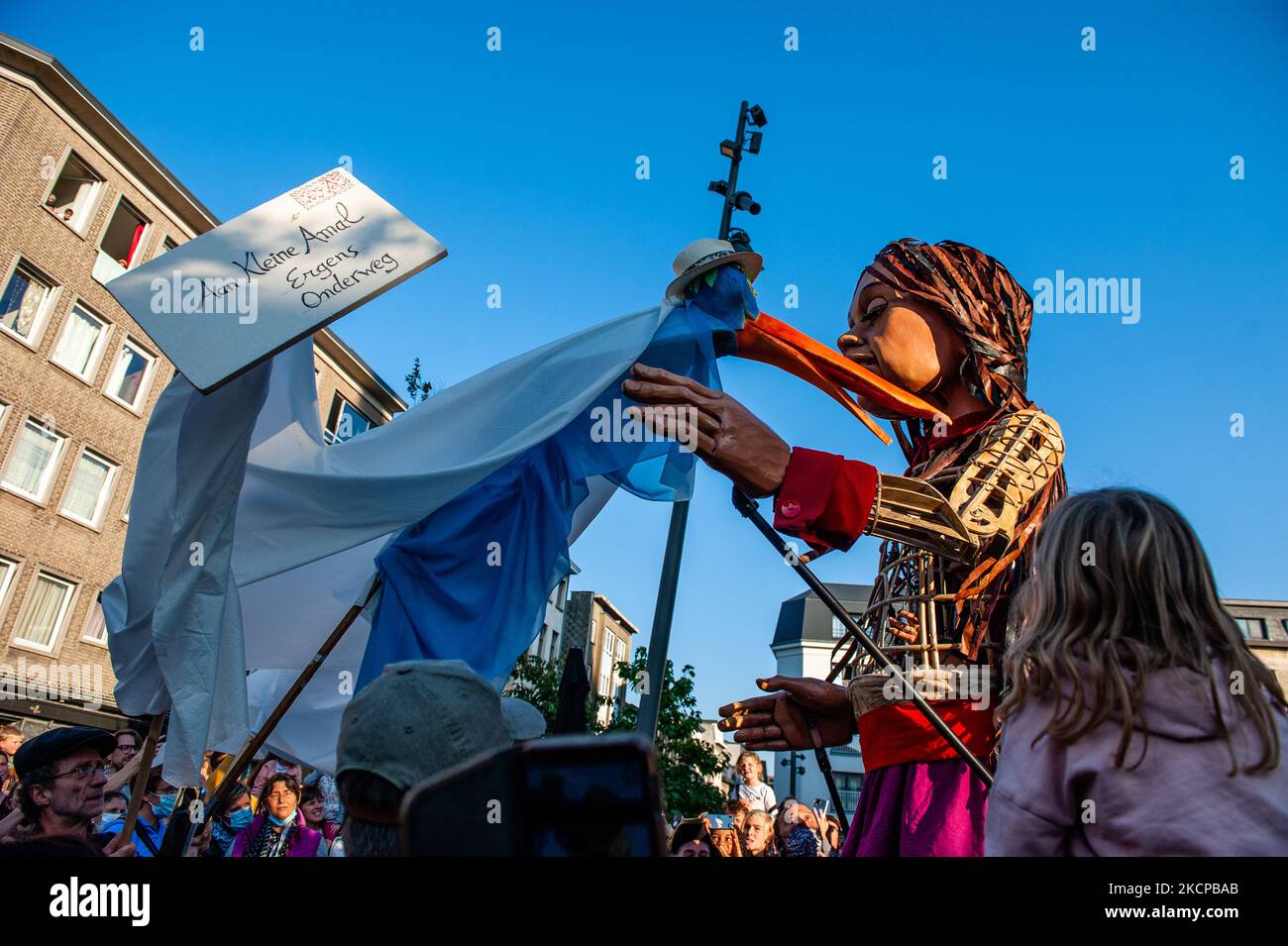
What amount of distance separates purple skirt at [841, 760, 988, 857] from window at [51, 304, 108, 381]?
69.7ft

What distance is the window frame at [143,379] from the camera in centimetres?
2008

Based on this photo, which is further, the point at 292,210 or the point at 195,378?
the point at 292,210

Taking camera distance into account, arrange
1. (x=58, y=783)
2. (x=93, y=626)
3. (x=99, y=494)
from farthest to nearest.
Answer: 1. (x=99, y=494)
2. (x=93, y=626)
3. (x=58, y=783)

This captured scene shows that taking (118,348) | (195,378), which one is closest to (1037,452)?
(195,378)

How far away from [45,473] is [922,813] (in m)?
21.4

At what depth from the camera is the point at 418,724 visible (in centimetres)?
123

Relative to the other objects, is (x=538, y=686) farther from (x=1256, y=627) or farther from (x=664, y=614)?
(x=1256, y=627)

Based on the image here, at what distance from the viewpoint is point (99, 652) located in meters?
19.9

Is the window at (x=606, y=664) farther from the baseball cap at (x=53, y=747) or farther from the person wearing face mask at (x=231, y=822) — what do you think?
the baseball cap at (x=53, y=747)

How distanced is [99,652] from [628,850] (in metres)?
23.2

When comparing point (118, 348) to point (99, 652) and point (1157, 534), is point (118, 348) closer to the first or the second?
point (99, 652)

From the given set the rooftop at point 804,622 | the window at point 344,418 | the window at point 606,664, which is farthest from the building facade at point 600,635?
the window at point 344,418

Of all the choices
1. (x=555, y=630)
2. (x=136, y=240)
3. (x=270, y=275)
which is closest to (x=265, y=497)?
(x=270, y=275)
